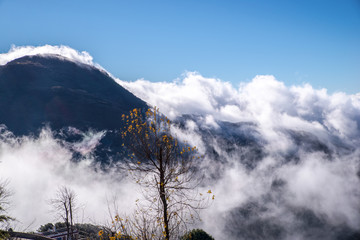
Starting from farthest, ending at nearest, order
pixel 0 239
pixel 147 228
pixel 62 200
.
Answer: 1. pixel 62 200
2. pixel 0 239
3. pixel 147 228

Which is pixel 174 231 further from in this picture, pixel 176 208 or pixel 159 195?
pixel 159 195

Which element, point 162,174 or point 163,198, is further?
point 162,174

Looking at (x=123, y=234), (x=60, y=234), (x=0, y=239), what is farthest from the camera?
(x=60, y=234)

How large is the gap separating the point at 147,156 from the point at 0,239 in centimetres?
979

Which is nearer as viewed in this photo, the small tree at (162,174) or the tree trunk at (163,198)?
the tree trunk at (163,198)

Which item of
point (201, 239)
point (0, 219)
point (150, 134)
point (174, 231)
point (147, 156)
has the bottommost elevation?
point (201, 239)

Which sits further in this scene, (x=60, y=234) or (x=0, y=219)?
(x=60, y=234)

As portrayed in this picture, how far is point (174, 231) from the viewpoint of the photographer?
11930 mm

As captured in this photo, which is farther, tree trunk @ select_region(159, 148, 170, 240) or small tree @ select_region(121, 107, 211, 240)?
small tree @ select_region(121, 107, 211, 240)

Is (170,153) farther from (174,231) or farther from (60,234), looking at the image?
(60,234)

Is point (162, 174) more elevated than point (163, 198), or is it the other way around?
point (162, 174)

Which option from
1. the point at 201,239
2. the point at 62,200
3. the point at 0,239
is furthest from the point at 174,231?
the point at 201,239

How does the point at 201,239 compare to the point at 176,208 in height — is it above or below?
below

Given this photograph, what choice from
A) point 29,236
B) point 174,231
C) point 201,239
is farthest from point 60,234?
point 174,231
